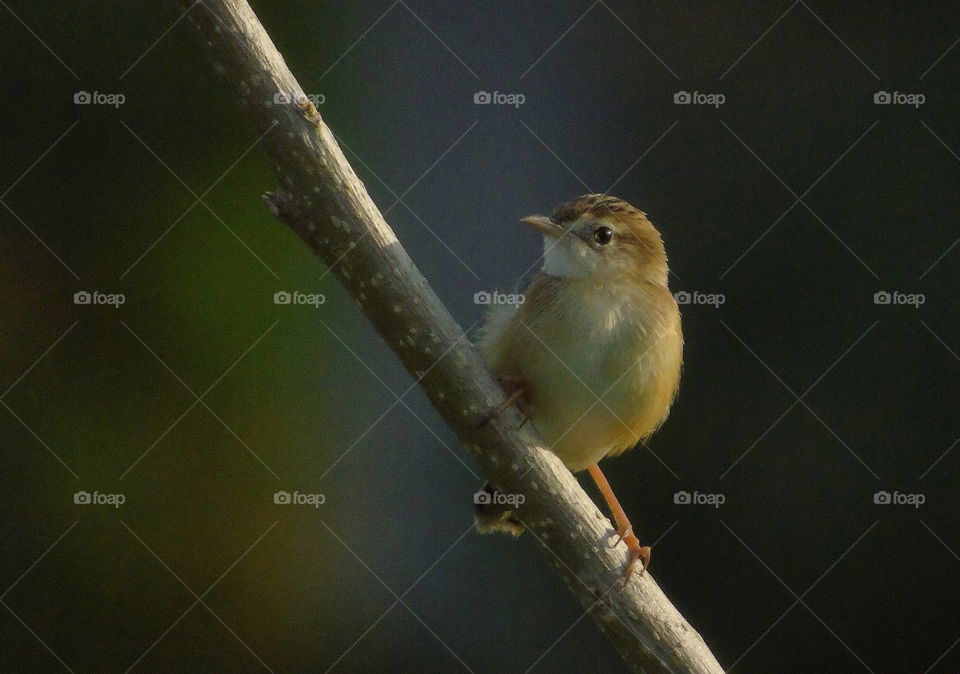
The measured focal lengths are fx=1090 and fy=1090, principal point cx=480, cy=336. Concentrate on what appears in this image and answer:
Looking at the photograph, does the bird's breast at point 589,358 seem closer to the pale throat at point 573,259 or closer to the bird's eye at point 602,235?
the pale throat at point 573,259

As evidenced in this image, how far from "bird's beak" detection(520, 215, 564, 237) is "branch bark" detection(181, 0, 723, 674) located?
103 centimetres

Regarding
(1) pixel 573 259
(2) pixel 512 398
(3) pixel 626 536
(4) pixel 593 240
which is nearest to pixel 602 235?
(4) pixel 593 240

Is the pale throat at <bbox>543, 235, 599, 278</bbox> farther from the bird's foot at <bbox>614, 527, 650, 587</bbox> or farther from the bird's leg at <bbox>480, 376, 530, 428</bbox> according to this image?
the bird's foot at <bbox>614, 527, 650, 587</bbox>

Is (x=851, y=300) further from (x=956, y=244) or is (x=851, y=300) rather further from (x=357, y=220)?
(x=357, y=220)

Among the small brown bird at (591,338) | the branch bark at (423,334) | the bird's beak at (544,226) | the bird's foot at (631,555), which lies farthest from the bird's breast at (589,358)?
the branch bark at (423,334)

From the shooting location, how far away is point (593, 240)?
13.6 feet

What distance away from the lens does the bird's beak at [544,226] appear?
407 centimetres

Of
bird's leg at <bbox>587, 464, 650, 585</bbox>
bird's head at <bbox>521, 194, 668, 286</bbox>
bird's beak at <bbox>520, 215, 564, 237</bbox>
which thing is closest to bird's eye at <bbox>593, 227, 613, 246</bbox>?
bird's head at <bbox>521, 194, 668, 286</bbox>

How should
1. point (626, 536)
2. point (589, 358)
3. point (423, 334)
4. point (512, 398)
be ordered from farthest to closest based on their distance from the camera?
point (589, 358) < point (626, 536) < point (512, 398) < point (423, 334)

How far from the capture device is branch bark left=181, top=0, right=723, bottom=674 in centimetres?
279

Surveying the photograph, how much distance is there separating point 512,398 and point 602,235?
1037 mm

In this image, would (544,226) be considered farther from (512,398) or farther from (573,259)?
(512,398)

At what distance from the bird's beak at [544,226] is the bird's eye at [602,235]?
138mm

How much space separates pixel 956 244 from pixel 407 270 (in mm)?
3858
